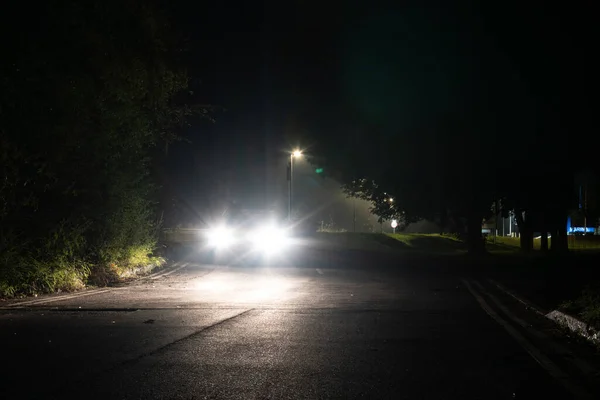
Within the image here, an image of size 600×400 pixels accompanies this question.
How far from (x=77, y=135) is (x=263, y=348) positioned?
9.45m

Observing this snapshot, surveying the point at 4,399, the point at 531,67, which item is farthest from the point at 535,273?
the point at 4,399

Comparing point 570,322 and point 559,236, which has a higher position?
point 559,236

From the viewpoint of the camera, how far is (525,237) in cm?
4009

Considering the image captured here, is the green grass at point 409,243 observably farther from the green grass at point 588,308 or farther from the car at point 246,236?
the green grass at point 588,308

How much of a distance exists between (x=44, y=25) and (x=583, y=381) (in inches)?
522

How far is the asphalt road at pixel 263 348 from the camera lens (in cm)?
610

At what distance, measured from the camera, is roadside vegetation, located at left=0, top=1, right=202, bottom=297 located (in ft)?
46.2

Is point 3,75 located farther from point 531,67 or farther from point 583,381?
point 531,67

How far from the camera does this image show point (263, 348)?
7922mm

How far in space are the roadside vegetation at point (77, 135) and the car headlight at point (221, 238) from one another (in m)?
14.2

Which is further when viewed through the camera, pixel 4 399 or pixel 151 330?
pixel 151 330

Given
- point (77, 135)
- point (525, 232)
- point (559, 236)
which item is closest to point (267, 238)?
point (525, 232)

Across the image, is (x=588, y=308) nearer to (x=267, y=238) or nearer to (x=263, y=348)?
(x=263, y=348)

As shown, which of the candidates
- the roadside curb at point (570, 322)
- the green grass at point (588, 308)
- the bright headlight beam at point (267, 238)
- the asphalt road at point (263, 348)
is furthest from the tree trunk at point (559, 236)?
the green grass at point (588, 308)
